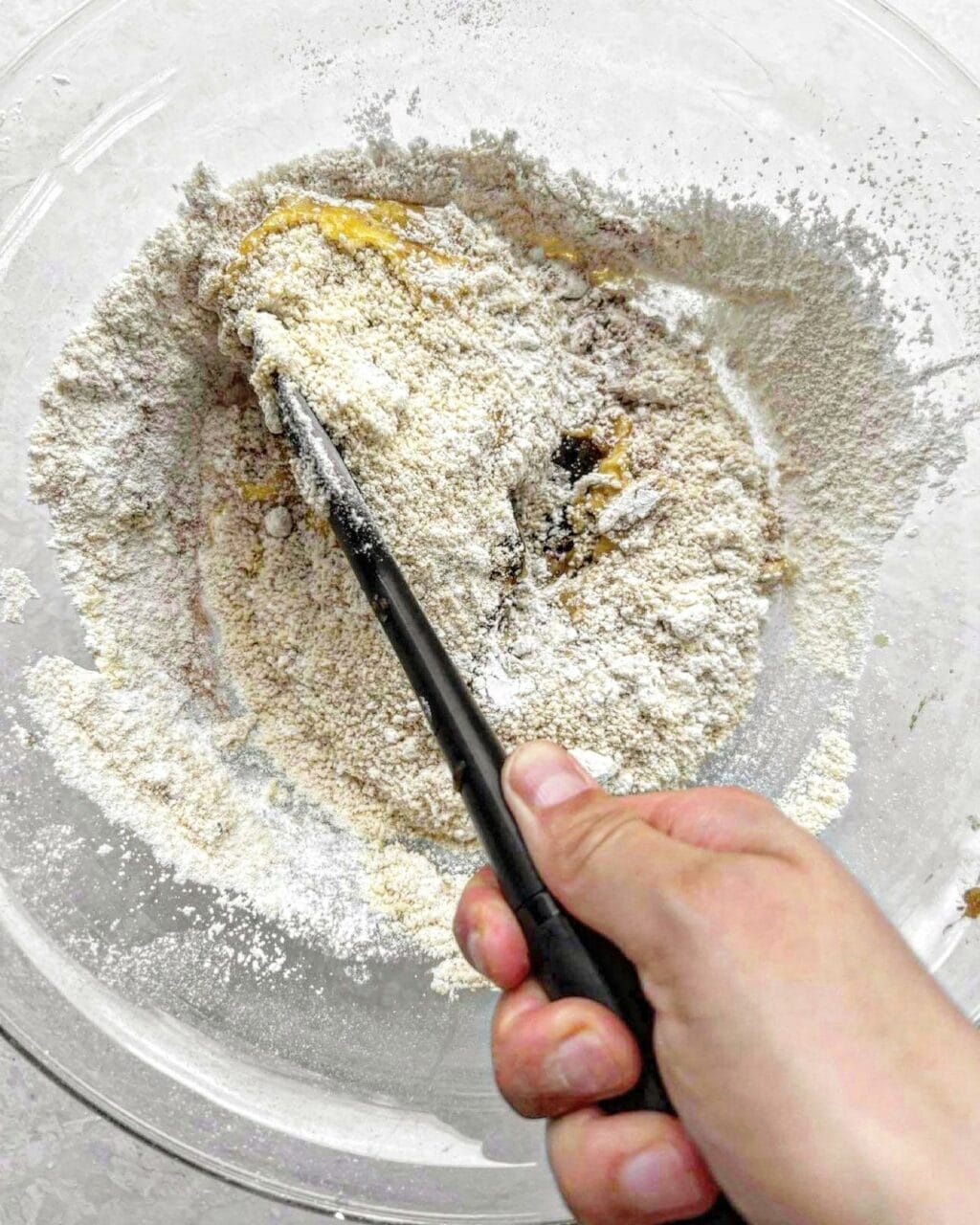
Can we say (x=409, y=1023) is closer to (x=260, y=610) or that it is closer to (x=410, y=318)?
(x=260, y=610)

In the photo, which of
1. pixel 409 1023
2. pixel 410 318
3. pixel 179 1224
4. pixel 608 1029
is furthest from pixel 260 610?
pixel 179 1224

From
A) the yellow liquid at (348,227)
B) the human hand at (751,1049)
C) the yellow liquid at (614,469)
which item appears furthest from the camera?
the yellow liquid at (614,469)

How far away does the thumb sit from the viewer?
0.55 meters

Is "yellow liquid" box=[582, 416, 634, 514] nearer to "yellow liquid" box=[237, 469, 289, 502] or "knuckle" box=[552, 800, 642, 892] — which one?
"yellow liquid" box=[237, 469, 289, 502]

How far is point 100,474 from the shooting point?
Answer: 93cm

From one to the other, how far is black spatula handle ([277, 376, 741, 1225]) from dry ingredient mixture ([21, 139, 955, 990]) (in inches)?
2.0

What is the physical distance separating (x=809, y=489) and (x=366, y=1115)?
2.74ft

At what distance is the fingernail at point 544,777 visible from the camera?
643 millimetres

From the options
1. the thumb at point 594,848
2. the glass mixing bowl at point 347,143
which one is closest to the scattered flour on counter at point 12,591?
the glass mixing bowl at point 347,143

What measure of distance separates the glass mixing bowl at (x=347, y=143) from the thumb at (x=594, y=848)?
40 cm

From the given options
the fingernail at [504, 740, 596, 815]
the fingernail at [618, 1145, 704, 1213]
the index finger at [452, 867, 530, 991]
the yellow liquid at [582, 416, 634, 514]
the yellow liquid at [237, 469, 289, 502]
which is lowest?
the yellow liquid at [237, 469, 289, 502]

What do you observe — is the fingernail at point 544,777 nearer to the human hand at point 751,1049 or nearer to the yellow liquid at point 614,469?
the human hand at point 751,1049

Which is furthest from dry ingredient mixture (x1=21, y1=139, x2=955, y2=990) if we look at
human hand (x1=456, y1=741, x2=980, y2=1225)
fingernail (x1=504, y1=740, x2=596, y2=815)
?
human hand (x1=456, y1=741, x2=980, y2=1225)

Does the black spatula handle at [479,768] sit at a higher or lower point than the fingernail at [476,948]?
higher
